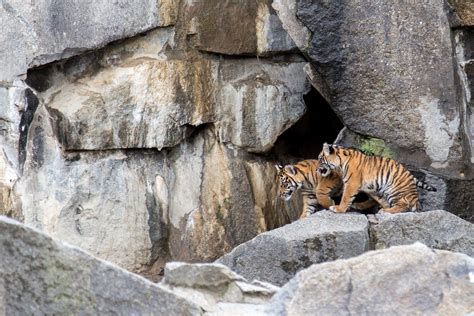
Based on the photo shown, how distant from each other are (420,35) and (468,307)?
451 cm

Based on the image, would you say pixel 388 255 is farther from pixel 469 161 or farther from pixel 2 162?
pixel 2 162

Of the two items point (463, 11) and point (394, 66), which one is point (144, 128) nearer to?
point (394, 66)

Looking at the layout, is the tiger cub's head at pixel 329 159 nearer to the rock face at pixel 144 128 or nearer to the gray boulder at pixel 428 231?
the rock face at pixel 144 128

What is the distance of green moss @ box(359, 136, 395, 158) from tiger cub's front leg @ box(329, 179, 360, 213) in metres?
0.32

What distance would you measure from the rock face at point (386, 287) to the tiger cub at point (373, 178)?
419 centimetres

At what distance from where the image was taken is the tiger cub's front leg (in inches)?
340

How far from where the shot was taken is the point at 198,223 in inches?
376

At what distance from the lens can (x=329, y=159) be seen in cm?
888

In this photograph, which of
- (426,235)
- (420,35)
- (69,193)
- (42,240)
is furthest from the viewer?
(69,193)

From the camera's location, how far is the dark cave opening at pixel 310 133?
1002 cm

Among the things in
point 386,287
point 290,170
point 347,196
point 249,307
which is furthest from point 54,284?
point 290,170

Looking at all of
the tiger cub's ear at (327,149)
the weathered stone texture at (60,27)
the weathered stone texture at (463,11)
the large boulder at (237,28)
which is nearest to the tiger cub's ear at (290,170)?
the tiger cub's ear at (327,149)

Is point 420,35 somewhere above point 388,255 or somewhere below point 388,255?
above

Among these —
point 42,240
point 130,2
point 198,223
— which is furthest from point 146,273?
point 42,240
